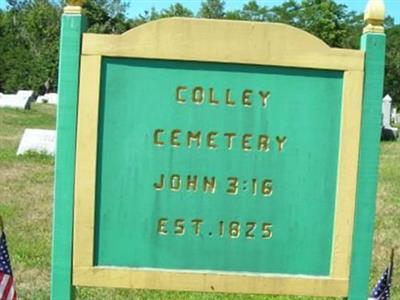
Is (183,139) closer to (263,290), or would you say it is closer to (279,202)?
(279,202)

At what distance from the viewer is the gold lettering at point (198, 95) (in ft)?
9.35

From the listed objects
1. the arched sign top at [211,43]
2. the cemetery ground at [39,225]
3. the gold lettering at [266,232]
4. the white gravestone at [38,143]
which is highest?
the arched sign top at [211,43]

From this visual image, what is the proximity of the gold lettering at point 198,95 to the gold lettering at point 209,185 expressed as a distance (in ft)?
0.90

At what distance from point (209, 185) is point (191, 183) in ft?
0.21

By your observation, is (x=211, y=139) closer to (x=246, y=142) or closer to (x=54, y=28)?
(x=246, y=142)

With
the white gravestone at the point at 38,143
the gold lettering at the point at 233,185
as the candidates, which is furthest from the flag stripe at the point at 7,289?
the white gravestone at the point at 38,143

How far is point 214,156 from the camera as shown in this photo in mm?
2859

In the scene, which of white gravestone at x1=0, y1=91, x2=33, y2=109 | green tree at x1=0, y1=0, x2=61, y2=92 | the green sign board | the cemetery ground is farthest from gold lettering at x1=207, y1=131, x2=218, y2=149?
green tree at x1=0, y1=0, x2=61, y2=92

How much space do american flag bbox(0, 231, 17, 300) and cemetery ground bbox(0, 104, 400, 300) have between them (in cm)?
160

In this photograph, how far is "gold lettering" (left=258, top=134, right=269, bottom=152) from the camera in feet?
9.38

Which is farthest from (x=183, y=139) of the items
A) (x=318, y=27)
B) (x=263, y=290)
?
(x=318, y=27)

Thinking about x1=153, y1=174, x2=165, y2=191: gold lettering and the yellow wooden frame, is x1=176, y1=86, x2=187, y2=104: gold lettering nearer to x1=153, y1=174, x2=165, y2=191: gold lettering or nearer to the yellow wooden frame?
the yellow wooden frame

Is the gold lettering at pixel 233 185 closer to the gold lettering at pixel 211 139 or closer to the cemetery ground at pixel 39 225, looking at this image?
the gold lettering at pixel 211 139

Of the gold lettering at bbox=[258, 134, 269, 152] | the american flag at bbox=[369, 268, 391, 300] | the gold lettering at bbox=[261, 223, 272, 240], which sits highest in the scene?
the gold lettering at bbox=[258, 134, 269, 152]
